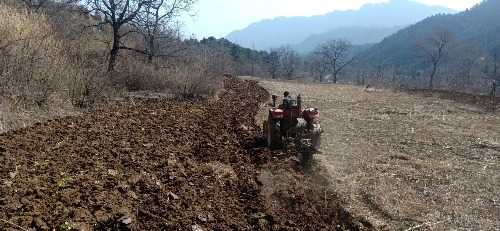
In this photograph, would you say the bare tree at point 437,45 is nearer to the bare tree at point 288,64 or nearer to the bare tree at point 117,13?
the bare tree at point 288,64

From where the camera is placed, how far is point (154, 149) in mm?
9688

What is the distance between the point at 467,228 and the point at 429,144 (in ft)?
21.8

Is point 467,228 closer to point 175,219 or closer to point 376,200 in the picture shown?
point 376,200

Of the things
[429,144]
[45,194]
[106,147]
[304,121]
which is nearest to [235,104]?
[429,144]

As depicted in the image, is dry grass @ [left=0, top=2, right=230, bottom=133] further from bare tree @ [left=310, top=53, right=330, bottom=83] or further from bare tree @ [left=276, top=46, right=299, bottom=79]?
bare tree @ [left=310, top=53, right=330, bottom=83]

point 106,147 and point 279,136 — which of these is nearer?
point 106,147

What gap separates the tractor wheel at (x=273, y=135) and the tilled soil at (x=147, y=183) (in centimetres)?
30

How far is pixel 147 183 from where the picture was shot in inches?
299

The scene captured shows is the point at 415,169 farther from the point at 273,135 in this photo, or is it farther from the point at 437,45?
the point at 437,45

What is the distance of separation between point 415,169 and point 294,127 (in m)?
2.60

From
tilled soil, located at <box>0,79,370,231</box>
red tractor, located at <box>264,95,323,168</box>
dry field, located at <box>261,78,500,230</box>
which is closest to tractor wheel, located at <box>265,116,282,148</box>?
red tractor, located at <box>264,95,323,168</box>

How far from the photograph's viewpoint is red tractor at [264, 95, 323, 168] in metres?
10.2

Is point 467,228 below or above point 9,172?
below

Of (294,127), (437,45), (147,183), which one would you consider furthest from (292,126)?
(437,45)
